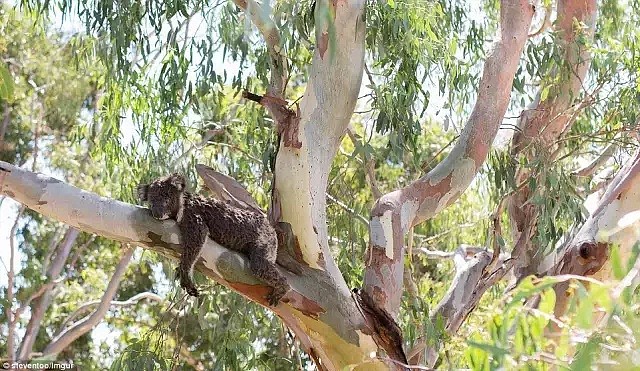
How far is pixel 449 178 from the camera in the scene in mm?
4895

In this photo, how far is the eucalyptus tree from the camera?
4.27 meters

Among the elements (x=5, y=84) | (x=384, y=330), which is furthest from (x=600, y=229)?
(x=5, y=84)

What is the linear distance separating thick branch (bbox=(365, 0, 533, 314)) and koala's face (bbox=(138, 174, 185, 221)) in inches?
44.4

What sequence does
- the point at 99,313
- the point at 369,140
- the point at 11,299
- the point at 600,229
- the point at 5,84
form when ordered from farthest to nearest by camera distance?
1. the point at 11,299
2. the point at 99,313
3. the point at 369,140
4. the point at 600,229
5. the point at 5,84

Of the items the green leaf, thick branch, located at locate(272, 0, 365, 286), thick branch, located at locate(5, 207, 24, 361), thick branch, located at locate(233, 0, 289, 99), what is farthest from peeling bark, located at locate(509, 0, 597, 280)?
thick branch, located at locate(5, 207, 24, 361)

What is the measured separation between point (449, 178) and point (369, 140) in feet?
3.73

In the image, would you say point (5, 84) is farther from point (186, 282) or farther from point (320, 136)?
point (320, 136)

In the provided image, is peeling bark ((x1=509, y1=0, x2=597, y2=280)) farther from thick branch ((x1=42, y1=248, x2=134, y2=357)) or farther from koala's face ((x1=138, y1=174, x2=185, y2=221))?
thick branch ((x1=42, y1=248, x2=134, y2=357))

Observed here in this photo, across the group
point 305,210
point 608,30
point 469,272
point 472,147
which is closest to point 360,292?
point 305,210

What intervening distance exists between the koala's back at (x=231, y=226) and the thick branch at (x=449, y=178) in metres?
0.74

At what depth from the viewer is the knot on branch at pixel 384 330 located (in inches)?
172

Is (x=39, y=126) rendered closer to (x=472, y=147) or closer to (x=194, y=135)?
(x=194, y=135)

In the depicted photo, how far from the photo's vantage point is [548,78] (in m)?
Answer: 6.20

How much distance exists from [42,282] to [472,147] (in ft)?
22.2
